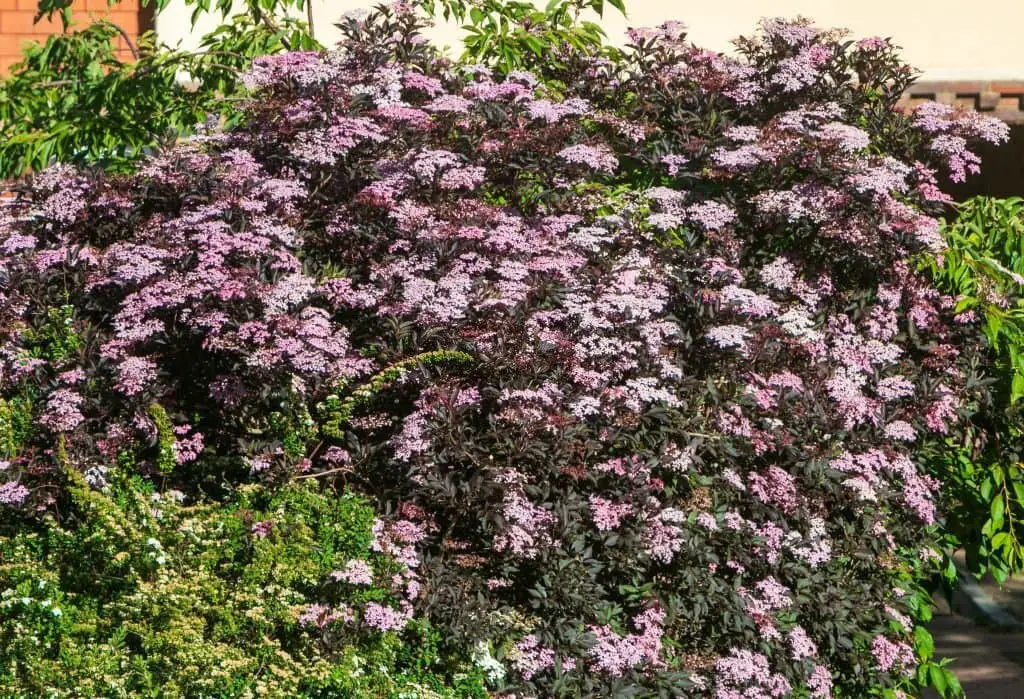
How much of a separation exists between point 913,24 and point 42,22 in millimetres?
6715

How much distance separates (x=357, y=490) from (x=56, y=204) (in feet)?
5.33

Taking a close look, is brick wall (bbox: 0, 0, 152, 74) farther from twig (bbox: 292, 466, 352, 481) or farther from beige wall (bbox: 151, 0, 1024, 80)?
twig (bbox: 292, 466, 352, 481)

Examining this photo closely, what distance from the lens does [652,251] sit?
5.54m

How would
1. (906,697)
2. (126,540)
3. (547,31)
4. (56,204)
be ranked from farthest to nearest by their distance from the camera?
(547,31) → (906,697) → (56,204) → (126,540)

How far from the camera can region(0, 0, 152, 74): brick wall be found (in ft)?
32.6

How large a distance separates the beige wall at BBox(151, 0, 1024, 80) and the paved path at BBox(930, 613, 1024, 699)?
4384 millimetres

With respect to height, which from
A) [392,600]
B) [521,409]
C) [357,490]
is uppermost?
[521,409]

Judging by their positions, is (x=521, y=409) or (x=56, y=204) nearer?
(x=521, y=409)

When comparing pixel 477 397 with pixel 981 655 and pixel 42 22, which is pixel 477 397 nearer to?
pixel 981 655

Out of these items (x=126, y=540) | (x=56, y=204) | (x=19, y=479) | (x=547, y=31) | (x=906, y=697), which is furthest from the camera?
(x=547, y=31)

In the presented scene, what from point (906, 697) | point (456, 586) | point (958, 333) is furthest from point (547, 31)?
point (906, 697)

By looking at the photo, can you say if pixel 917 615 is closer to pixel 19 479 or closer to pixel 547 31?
pixel 547 31

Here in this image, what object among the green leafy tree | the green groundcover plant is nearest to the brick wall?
the green groundcover plant

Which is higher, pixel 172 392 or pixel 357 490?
pixel 172 392
